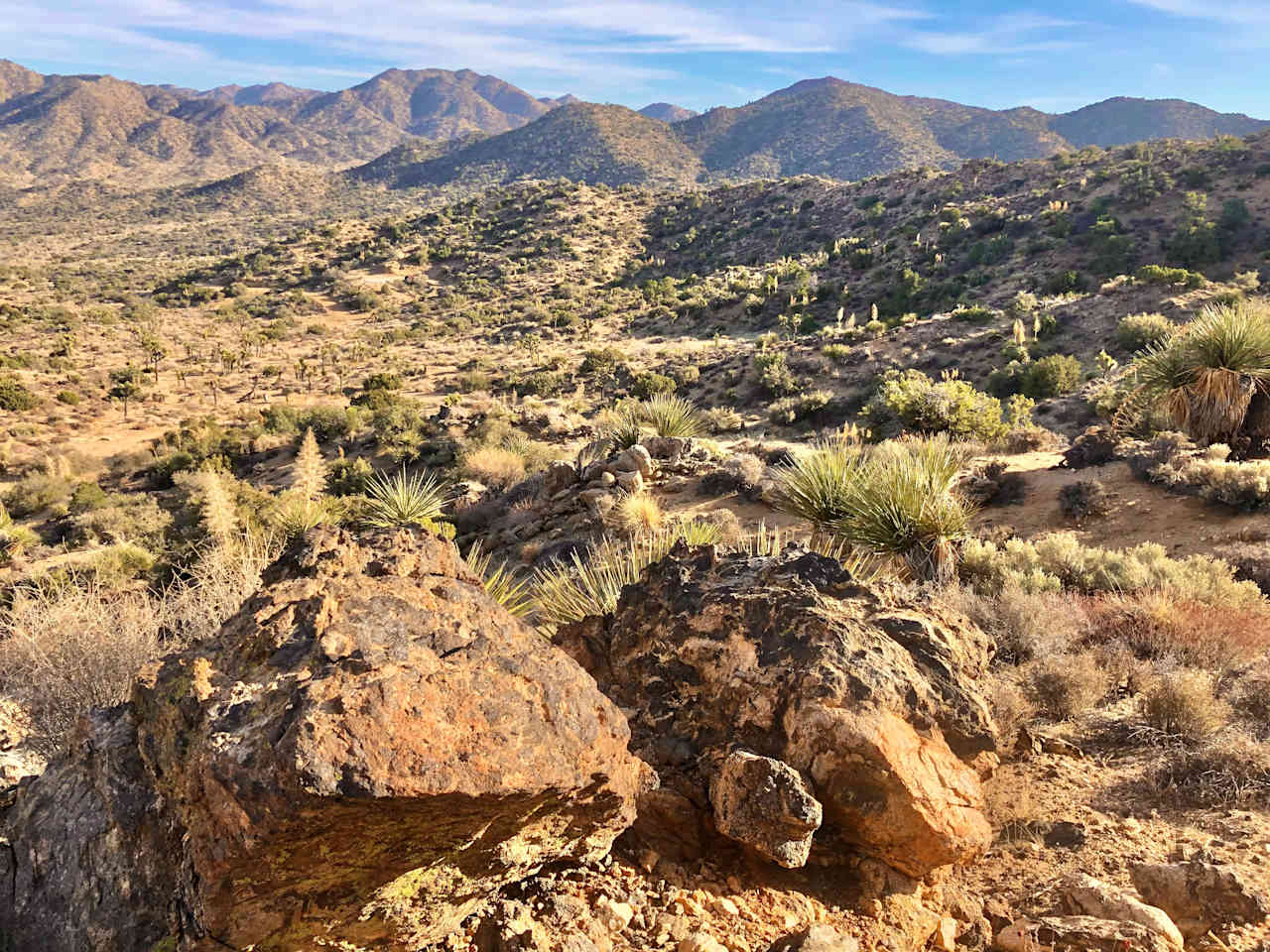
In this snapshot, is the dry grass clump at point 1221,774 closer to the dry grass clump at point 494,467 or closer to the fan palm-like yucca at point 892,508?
the fan palm-like yucca at point 892,508

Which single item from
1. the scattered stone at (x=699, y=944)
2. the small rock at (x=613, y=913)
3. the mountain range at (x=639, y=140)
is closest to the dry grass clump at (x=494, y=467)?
the small rock at (x=613, y=913)

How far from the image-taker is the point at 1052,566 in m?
6.40

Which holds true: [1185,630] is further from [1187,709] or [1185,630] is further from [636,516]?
[636,516]

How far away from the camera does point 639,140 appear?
12619 centimetres

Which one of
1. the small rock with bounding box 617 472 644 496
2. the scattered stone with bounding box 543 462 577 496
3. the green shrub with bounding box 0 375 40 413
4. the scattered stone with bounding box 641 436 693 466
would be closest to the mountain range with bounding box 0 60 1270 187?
the green shrub with bounding box 0 375 40 413

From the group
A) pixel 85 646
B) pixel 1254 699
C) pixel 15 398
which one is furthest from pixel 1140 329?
pixel 15 398

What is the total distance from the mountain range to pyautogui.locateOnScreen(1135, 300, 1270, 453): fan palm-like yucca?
106 meters

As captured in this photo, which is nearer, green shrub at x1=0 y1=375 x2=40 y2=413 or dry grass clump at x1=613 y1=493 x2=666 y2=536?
dry grass clump at x1=613 y1=493 x2=666 y2=536

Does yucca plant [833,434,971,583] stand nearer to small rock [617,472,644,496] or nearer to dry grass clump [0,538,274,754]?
small rock [617,472,644,496]

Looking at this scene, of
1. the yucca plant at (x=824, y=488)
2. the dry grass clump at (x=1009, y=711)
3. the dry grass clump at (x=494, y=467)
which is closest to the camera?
the dry grass clump at (x=1009, y=711)

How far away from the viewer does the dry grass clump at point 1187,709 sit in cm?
371

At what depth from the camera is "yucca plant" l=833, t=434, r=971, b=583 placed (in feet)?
19.9

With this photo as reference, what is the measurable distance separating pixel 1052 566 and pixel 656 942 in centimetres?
552

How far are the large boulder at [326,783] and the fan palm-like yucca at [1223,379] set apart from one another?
33.2 feet
